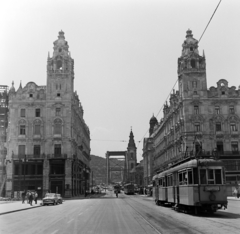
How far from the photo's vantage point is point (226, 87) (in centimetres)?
6241

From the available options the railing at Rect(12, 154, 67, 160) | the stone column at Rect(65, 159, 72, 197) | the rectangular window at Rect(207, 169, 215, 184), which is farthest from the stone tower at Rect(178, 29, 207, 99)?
the rectangular window at Rect(207, 169, 215, 184)

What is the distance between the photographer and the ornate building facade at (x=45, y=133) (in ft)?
206

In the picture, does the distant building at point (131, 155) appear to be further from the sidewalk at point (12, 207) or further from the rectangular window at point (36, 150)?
the sidewalk at point (12, 207)

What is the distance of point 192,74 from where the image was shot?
62.5 m

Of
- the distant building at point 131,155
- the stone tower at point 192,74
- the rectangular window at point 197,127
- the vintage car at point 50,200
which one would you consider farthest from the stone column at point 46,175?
the distant building at point 131,155

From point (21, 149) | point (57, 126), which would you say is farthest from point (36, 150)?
point (57, 126)

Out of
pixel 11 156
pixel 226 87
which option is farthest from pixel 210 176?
pixel 11 156

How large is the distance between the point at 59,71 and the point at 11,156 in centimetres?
1820

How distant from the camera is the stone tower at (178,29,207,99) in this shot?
203 feet

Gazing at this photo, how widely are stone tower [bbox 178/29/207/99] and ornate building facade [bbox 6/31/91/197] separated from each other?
2132 cm

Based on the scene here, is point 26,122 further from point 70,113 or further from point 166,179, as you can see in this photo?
point 166,179

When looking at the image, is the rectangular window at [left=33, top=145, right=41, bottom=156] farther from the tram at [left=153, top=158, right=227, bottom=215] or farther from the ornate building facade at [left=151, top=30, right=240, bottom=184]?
the tram at [left=153, top=158, right=227, bottom=215]

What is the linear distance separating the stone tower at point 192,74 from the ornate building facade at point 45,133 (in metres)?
21.3

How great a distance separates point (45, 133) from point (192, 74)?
2900 centimetres
